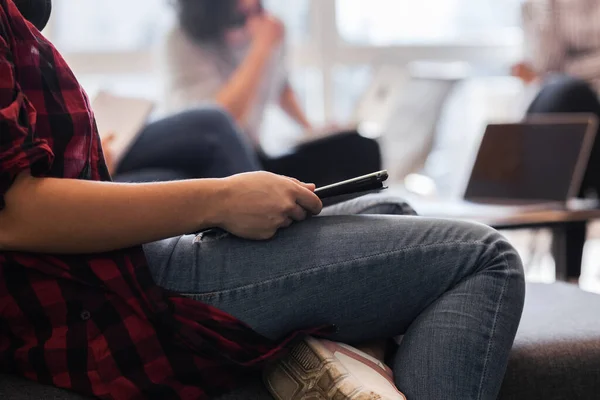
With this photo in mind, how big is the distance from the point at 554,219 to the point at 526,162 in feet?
0.73

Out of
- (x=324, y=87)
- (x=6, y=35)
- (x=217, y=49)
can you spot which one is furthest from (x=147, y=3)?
(x=6, y=35)

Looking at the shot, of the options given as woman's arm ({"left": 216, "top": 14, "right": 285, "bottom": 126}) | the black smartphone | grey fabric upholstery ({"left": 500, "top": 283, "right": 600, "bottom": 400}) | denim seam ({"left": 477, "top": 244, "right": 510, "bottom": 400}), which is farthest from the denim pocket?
woman's arm ({"left": 216, "top": 14, "right": 285, "bottom": 126})

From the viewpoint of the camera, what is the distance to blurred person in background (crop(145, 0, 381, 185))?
255 cm

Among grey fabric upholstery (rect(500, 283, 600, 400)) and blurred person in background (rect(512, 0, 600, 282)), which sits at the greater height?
blurred person in background (rect(512, 0, 600, 282))

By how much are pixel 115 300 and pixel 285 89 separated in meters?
2.03

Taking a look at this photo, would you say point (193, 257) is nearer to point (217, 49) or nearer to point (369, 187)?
point (369, 187)

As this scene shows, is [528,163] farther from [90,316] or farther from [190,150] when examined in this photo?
[90,316]

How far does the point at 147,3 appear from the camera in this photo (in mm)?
3062

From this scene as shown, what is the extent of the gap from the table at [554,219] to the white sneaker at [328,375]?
0.72 meters

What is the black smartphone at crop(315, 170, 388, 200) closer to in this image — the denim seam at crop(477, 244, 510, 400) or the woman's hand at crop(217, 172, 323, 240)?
the woman's hand at crop(217, 172, 323, 240)

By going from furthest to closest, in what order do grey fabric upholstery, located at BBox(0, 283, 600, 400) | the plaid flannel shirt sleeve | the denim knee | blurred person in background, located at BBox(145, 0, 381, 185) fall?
blurred person in background, located at BBox(145, 0, 381, 185) → the denim knee → grey fabric upholstery, located at BBox(0, 283, 600, 400) → the plaid flannel shirt sleeve

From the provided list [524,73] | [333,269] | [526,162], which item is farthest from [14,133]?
[524,73]

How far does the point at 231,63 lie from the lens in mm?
2654

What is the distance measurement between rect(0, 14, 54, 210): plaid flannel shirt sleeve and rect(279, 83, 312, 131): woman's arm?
6.61 ft
